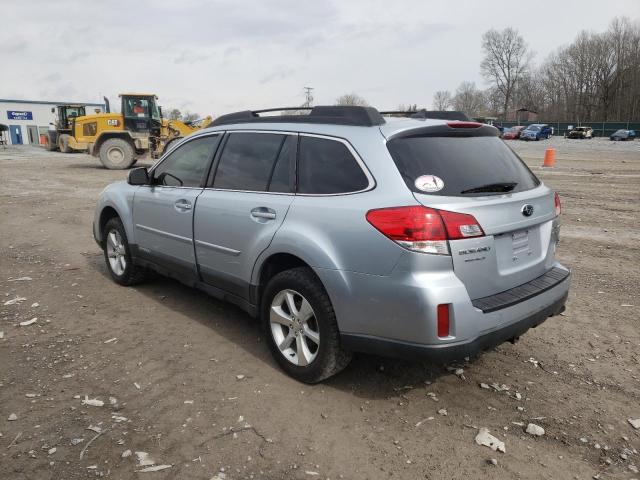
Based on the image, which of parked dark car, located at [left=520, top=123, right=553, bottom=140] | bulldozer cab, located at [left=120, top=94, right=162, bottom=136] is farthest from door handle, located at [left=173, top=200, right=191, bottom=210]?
parked dark car, located at [left=520, top=123, right=553, bottom=140]

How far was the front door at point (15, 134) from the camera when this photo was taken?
61.5 meters

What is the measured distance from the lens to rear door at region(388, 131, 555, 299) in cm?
279

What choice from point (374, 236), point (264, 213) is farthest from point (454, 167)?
point (264, 213)

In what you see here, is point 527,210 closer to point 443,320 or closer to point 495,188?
point 495,188

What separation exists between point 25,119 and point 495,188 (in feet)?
242

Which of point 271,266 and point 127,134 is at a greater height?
point 127,134

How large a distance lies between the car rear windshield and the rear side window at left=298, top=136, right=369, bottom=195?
10.5 inches

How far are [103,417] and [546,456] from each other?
253 cm

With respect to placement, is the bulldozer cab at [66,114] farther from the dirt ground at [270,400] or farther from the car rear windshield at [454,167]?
the car rear windshield at [454,167]

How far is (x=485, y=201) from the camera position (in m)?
2.90

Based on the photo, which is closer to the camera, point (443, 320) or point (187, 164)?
point (443, 320)

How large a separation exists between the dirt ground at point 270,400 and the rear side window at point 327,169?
4.39 feet

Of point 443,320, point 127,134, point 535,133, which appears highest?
point 127,134

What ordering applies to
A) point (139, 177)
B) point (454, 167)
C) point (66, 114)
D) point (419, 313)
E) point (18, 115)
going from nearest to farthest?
1. point (419, 313)
2. point (454, 167)
3. point (139, 177)
4. point (66, 114)
5. point (18, 115)
